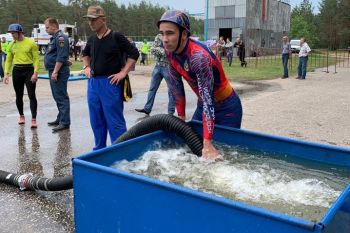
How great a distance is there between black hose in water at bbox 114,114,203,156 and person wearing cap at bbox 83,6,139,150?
3.70 feet

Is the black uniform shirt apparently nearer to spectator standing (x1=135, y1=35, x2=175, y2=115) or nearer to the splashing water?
the splashing water

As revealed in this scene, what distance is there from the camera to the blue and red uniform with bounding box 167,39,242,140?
3283mm

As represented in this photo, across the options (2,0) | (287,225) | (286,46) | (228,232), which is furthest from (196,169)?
(2,0)

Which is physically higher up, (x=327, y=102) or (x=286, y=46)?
(x=286, y=46)

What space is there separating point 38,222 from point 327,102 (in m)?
9.42

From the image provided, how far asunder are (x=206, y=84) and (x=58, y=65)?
4.39 metres

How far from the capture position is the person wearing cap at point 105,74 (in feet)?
15.7

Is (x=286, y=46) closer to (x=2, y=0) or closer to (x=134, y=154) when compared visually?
(x=134, y=154)

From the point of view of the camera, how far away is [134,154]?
135 inches

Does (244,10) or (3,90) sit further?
(244,10)

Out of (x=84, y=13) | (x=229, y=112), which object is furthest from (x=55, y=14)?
(x=229, y=112)

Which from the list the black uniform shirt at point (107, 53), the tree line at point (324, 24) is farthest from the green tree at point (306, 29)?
the black uniform shirt at point (107, 53)

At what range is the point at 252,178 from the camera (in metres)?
3.12

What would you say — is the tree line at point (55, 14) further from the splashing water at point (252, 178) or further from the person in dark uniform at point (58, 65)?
the splashing water at point (252, 178)
